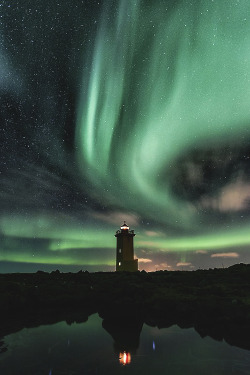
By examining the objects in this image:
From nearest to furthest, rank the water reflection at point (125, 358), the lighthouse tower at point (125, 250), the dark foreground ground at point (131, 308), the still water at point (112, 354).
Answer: the still water at point (112, 354), the water reflection at point (125, 358), the dark foreground ground at point (131, 308), the lighthouse tower at point (125, 250)

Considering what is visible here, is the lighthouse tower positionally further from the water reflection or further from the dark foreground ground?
the water reflection

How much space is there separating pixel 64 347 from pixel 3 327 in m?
3.24

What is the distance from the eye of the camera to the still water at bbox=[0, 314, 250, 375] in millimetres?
6969

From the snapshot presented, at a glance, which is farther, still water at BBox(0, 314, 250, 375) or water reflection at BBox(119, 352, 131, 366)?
water reflection at BBox(119, 352, 131, 366)

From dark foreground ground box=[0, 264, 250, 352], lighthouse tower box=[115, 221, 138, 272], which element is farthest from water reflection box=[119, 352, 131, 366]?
lighthouse tower box=[115, 221, 138, 272]

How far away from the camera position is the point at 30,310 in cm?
1266

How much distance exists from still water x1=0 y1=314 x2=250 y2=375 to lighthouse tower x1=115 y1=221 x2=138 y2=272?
33289 millimetres

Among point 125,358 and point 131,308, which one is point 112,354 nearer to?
point 125,358

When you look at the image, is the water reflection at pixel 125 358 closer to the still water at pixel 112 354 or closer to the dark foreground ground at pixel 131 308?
the still water at pixel 112 354

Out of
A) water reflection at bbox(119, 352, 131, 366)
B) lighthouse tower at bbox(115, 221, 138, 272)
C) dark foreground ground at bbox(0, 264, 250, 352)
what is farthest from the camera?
lighthouse tower at bbox(115, 221, 138, 272)

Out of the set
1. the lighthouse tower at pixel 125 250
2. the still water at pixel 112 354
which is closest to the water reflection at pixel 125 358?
the still water at pixel 112 354

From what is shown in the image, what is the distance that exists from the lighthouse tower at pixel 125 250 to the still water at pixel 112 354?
1311 inches

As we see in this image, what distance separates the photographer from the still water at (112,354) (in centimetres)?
697

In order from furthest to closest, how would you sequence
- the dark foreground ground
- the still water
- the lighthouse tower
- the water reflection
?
the lighthouse tower, the dark foreground ground, the water reflection, the still water
